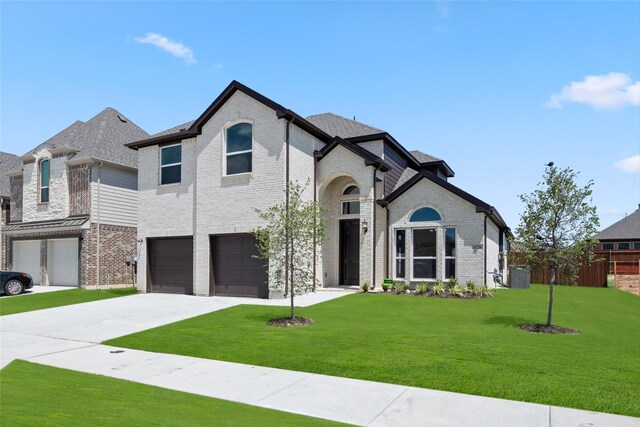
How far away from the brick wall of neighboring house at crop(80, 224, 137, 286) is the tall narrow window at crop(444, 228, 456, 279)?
16984 mm

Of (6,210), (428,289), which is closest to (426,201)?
(428,289)

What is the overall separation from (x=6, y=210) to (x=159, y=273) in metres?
15.2

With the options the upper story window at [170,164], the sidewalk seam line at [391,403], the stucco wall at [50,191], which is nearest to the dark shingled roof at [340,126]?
the upper story window at [170,164]

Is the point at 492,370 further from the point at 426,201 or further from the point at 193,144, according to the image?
the point at 193,144

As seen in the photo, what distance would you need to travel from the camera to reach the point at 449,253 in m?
17.4

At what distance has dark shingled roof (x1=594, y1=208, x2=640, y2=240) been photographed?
43.6m

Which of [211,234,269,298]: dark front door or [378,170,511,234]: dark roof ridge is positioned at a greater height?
[378,170,511,234]: dark roof ridge

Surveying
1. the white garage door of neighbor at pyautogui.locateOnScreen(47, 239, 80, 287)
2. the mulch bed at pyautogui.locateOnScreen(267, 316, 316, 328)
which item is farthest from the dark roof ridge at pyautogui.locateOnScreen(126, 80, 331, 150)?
the mulch bed at pyautogui.locateOnScreen(267, 316, 316, 328)

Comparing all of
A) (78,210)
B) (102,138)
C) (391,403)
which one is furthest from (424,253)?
(102,138)

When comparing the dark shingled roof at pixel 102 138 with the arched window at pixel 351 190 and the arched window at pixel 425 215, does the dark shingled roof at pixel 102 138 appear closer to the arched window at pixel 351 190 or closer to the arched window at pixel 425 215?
the arched window at pixel 351 190

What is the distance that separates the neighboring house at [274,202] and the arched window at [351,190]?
10 centimetres

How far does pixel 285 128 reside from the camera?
54.1 feet

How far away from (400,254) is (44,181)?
2075 cm

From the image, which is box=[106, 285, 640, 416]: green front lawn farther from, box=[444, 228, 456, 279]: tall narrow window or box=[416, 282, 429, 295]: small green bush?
box=[444, 228, 456, 279]: tall narrow window
